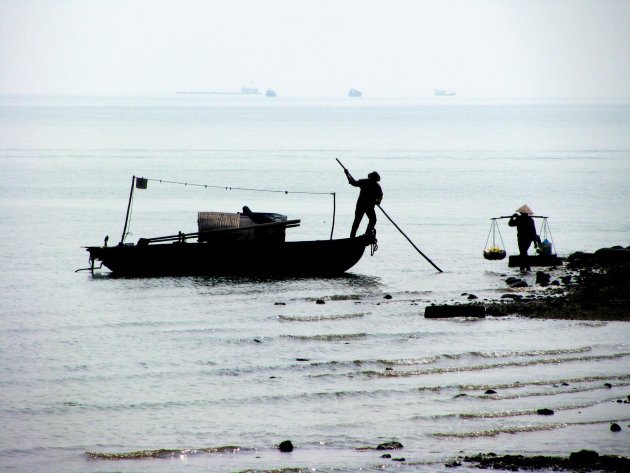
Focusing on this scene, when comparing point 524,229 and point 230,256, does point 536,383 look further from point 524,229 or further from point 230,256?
point 230,256

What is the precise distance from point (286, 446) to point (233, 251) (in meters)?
13.3

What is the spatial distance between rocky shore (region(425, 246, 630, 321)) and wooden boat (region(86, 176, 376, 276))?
4.36m

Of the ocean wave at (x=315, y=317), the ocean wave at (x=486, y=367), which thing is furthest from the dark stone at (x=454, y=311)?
the ocean wave at (x=486, y=367)

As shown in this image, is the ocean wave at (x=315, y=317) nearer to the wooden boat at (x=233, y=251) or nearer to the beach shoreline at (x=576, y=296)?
the beach shoreline at (x=576, y=296)

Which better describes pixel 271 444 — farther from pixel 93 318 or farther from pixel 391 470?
pixel 93 318

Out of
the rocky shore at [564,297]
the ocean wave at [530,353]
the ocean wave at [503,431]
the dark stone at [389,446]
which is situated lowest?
the dark stone at [389,446]

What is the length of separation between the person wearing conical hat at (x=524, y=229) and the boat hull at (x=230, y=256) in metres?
3.49

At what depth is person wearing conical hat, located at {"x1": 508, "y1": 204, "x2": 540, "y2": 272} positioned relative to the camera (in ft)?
81.3

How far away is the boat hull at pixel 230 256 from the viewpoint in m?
25.8

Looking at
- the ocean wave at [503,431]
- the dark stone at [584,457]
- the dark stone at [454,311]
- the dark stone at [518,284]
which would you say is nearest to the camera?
the dark stone at [584,457]

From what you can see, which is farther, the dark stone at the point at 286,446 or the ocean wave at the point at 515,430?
the ocean wave at the point at 515,430

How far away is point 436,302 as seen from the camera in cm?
2258

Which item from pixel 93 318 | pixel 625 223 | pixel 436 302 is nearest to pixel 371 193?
pixel 436 302

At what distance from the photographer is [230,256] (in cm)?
2597
